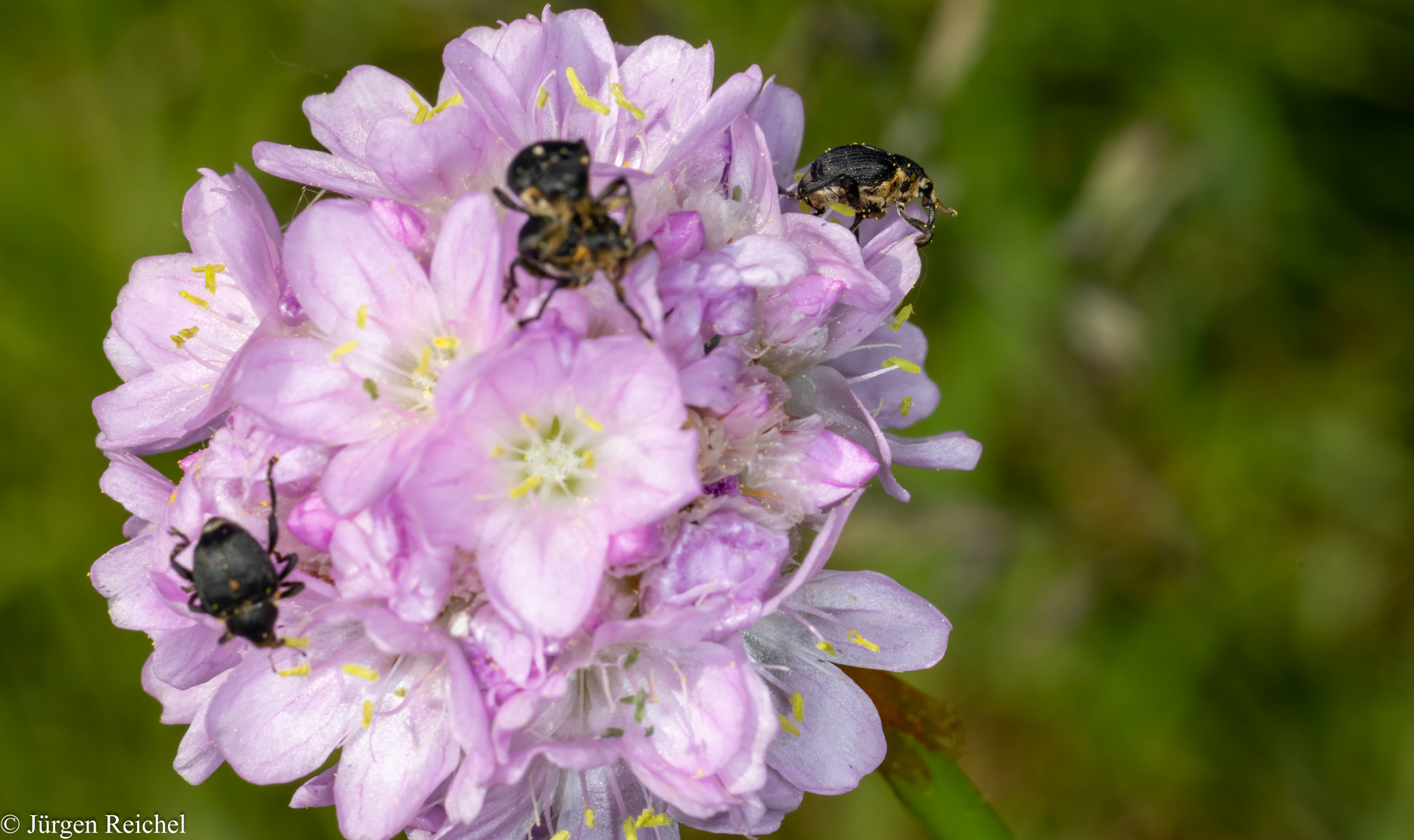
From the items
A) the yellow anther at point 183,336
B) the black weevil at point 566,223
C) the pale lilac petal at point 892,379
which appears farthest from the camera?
the pale lilac petal at point 892,379

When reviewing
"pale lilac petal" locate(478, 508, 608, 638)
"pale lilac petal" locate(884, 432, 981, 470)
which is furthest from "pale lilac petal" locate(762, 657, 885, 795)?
"pale lilac petal" locate(478, 508, 608, 638)

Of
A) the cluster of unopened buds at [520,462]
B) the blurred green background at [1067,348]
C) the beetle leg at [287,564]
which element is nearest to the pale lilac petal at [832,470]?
the cluster of unopened buds at [520,462]

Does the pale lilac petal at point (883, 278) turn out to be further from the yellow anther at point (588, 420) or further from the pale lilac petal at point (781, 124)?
the yellow anther at point (588, 420)

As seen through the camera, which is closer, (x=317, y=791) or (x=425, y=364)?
(x=425, y=364)

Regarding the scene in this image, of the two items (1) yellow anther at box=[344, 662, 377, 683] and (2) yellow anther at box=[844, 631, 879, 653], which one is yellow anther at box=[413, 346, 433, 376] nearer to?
(1) yellow anther at box=[344, 662, 377, 683]

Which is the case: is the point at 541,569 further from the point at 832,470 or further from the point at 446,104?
the point at 446,104

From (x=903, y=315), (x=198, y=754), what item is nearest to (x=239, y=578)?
(x=198, y=754)

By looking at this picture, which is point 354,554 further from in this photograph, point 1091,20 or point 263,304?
point 1091,20
